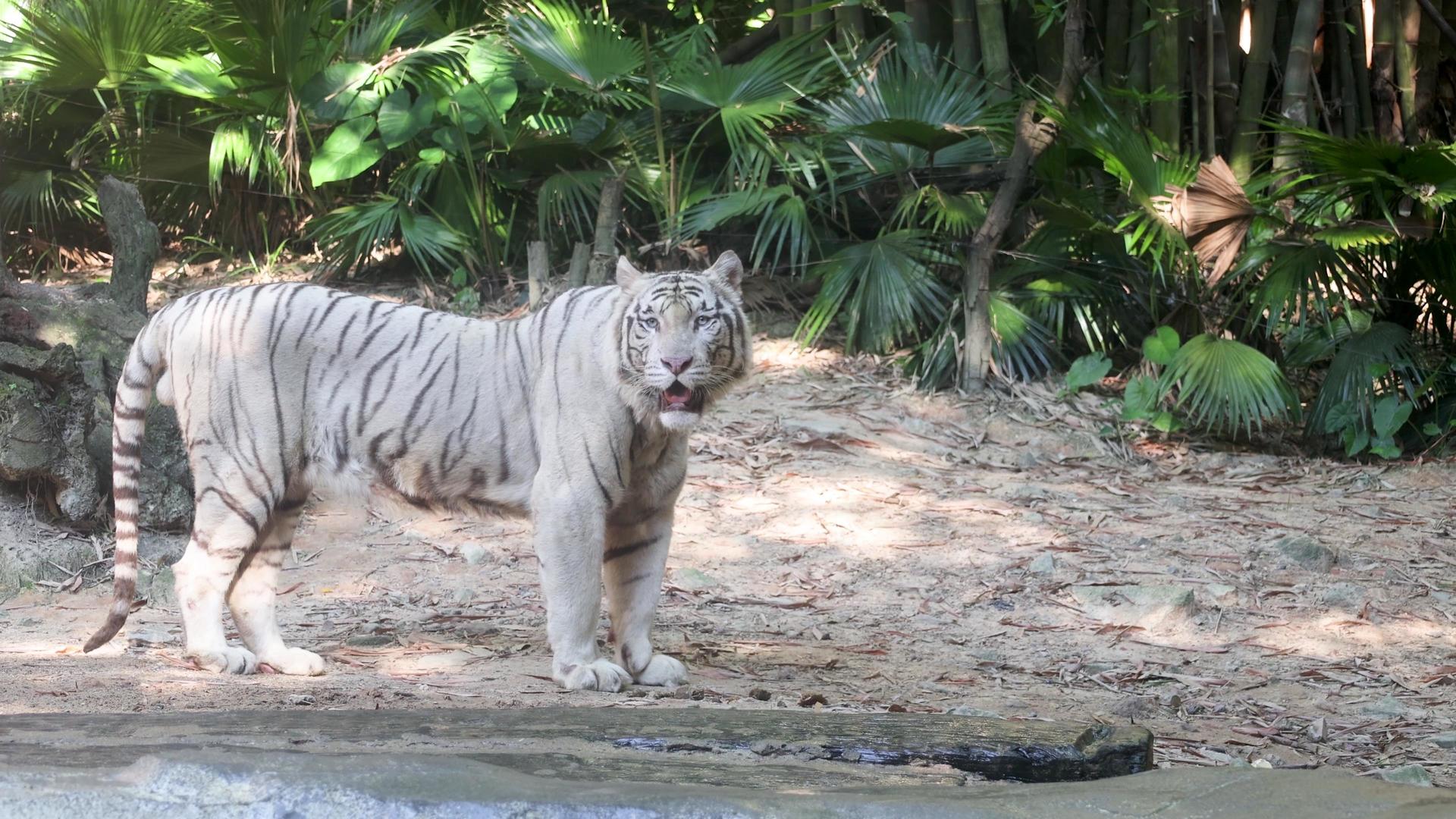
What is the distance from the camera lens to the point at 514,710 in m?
3.22

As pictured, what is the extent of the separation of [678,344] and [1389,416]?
16.6 feet

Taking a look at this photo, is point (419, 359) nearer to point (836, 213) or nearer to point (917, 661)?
point (917, 661)

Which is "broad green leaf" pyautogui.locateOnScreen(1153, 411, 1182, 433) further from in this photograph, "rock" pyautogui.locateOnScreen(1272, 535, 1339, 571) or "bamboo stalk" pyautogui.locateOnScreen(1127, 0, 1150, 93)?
"bamboo stalk" pyautogui.locateOnScreen(1127, 0, 1150, 93)

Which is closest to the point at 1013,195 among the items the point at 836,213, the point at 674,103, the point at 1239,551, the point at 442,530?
the point at 836,213

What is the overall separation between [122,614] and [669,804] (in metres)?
2.72

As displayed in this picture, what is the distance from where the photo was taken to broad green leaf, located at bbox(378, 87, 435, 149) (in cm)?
877

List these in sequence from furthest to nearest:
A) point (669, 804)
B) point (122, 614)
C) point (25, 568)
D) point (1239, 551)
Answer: point (1239, 551) < point (25, 568) < point (122, 614) < point (669, 804)

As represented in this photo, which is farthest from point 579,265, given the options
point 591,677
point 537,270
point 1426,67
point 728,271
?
point 1426,67

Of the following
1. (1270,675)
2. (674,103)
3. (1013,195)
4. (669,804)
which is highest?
(674,103)

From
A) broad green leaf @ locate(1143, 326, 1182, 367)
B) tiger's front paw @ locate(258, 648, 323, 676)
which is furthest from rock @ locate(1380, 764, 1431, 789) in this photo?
broad green leaf @ locate(1143, 326, 1182, 367)

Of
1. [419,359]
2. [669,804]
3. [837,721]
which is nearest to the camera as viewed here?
[669,804]

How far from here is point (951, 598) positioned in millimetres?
5504

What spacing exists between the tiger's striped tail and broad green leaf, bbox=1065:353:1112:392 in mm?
5295

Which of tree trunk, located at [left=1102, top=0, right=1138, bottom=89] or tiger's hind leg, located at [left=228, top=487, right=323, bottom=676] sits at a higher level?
tree trunk, located at [left=1102, top=0, right=1138, bottom=89]
